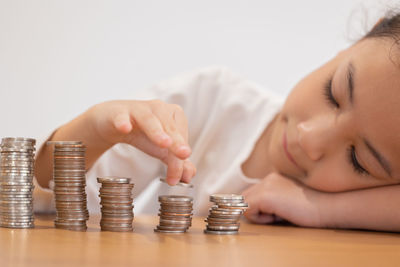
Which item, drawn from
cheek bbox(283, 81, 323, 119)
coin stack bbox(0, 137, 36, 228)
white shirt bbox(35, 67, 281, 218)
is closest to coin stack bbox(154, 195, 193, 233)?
coin stack bbox(0, 137, 36, 228)

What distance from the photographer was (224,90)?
1.54 m

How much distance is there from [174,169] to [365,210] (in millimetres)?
442

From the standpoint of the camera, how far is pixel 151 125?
0.77 meters

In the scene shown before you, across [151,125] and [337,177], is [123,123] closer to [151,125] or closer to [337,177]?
[151,125]

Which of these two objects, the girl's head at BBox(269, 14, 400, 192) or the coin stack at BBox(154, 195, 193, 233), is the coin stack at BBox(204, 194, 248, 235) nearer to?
the coin stack at BBox(154, 195, 193, 233)

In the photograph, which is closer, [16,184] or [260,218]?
[16,184]

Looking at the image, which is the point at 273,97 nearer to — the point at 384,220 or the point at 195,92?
the point at 195,92


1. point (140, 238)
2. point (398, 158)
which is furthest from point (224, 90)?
point (140, 238)

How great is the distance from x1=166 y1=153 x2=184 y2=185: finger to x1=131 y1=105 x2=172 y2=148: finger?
5 cm

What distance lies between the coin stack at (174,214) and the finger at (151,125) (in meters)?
0.08

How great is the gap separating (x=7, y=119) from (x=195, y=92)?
3.28ft

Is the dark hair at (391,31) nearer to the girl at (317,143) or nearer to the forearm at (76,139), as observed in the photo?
the girl at (317,143)

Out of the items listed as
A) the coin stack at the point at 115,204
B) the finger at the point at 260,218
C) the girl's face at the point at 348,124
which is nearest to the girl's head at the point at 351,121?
the girl's face at the point at 348,124

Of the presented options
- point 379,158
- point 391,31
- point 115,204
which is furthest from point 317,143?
point 115,204
